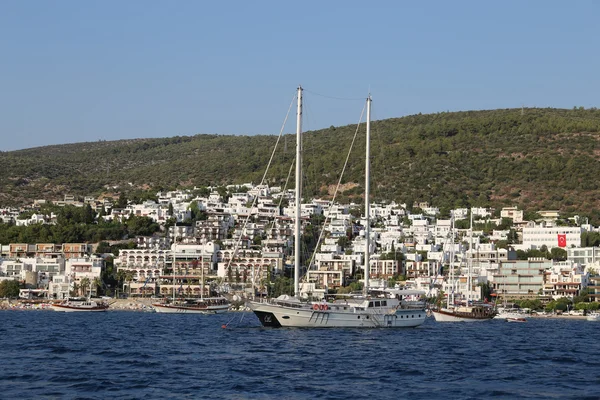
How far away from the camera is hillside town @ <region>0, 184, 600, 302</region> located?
384 feet

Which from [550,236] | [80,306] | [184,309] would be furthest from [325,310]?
[550,236]

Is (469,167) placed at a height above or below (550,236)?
above

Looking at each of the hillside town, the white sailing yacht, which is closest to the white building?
the hillside town

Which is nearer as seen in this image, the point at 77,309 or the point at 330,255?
the point at 77,309

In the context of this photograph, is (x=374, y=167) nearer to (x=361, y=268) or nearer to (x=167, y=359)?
(x=361, y=268)

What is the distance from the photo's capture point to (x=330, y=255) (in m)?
132

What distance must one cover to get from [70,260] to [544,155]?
2998 inches

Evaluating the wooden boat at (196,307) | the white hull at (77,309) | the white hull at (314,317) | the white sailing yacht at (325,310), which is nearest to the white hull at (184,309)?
the wooden boat at (196,307)

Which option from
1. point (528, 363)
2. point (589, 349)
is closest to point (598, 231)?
point (589, 349)

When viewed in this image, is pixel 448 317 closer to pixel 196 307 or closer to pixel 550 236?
pixel 196 307

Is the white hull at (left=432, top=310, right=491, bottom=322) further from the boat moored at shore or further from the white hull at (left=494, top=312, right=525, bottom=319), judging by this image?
the boat moored at shore

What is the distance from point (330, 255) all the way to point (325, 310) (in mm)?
74290

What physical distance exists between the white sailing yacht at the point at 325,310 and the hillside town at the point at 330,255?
127 feet

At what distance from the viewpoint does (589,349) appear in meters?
50.8
